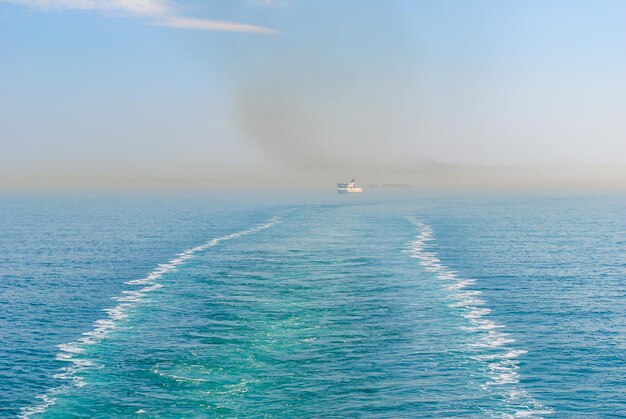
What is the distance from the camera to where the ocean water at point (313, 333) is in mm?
53688

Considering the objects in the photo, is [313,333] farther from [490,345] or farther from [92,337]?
[92,337]

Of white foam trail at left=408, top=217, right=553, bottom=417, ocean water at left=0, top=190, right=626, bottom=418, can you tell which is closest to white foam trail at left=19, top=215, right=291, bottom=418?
ocean water at left=0, top=190, right=626, bottom=418

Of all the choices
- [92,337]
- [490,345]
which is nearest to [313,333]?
[490,345]

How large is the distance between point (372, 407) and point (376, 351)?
1354 centimetres

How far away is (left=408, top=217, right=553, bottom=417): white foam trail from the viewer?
5328 centimetres

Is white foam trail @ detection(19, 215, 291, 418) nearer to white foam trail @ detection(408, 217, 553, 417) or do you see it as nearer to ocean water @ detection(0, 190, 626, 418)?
ocean water @ detection(0, 190, 626, 418)

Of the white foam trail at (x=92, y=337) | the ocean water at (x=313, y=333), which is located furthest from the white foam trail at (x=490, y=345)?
the white foam trail at (x=92, y=337)

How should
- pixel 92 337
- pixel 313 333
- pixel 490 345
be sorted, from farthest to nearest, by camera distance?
pixel 313 333 < pixel 92 337 < pixel 490 345

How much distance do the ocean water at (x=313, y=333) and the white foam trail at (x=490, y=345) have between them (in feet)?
0.79

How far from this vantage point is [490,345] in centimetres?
6731

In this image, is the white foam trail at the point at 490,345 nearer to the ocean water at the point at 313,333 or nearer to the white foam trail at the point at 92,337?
the ocean water at the point at 313,333

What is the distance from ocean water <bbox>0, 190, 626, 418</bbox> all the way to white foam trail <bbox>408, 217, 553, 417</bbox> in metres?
0.24

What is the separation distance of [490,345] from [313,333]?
18.0 m

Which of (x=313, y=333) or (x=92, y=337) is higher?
(x=313, y=333)
